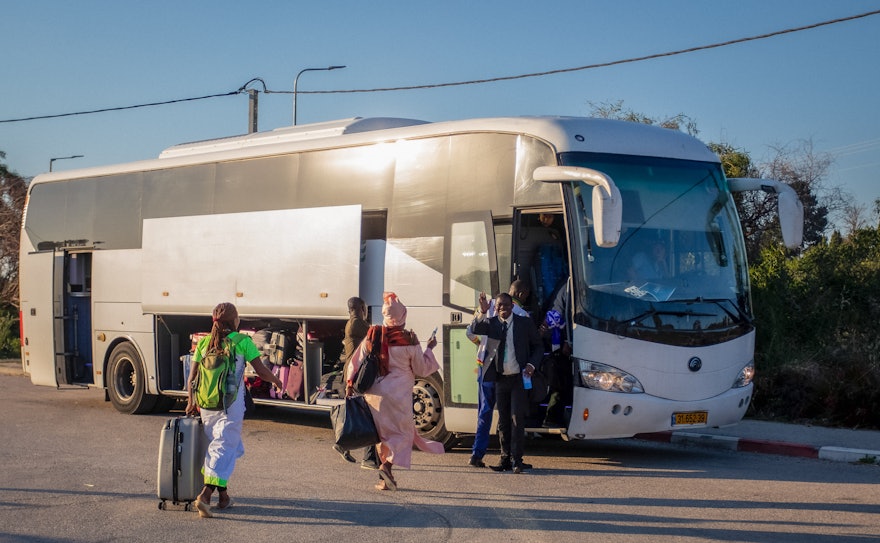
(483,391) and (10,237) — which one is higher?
(10,237)

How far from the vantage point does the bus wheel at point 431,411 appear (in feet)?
40.8

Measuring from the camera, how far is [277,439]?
13.9 meters

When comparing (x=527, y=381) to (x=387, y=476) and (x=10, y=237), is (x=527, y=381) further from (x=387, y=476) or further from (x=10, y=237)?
(x=10, y=237)

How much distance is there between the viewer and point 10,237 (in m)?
33.6

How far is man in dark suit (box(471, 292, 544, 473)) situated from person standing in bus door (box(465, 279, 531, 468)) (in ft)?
0.43

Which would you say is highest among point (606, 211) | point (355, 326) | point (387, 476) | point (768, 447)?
point (606, 211)

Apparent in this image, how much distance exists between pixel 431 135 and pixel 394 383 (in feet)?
13.3

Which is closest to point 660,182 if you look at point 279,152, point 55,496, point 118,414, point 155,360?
point 279,152

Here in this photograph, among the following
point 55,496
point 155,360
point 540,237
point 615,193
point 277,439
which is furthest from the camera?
point 155,360

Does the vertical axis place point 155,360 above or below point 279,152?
below

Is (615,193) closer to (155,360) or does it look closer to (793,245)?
(793,245)

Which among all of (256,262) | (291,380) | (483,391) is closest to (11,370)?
(256,262)

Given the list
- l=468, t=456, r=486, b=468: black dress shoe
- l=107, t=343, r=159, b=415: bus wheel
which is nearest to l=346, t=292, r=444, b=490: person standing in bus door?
l=468, t=456, r=486, b=468: black dress shoe

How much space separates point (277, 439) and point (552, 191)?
5.12 meters
